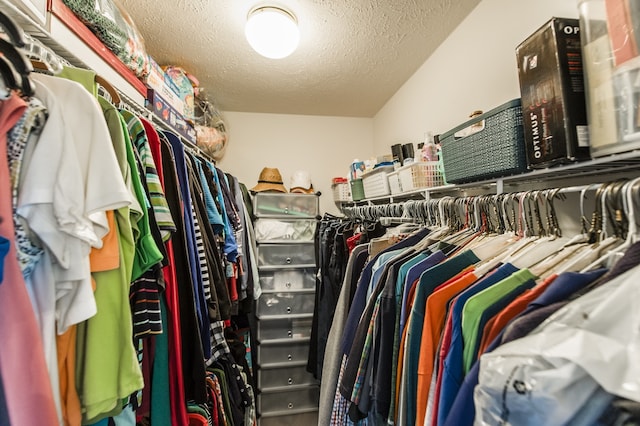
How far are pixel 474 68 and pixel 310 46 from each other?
81 cm

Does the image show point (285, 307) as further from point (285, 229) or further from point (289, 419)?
point (289, 419)

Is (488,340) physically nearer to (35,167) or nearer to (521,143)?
(521,143)

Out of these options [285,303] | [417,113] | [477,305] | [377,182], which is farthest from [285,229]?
[477,305]

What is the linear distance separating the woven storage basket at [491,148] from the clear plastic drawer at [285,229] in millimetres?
1280

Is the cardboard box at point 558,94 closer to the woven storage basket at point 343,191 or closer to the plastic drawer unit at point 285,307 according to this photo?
the woven storage basket at point 343,191

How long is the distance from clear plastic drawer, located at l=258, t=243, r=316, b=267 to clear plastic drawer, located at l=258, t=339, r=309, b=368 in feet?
1.77

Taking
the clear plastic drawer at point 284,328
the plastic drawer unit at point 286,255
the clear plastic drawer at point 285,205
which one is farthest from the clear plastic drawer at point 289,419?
the clear plastic drawer at point 285,205

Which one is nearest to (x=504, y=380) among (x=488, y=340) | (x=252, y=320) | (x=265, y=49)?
(x=488, y=340)

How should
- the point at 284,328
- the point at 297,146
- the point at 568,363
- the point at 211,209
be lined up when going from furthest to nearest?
the point at 297,146, the point at 284,328, the point at 211,209, the point at 568,363

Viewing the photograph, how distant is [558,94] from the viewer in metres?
0.66

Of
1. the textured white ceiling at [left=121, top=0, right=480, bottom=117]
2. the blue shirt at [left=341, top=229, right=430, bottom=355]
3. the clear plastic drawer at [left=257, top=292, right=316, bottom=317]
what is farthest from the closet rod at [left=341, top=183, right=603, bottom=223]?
the textured white ceiling at [left=121, top=0, right=480, bottom=117]

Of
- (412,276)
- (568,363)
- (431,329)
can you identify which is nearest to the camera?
(568,363)

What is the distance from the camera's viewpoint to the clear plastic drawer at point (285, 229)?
2125 mm

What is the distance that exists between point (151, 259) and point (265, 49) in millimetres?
1110
